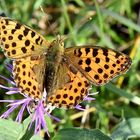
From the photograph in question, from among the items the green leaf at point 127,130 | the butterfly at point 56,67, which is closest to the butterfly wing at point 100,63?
the butterfly at point 56,67

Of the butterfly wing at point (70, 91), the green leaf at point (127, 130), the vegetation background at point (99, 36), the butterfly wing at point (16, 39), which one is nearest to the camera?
the butterfly wing at point (70, 91)

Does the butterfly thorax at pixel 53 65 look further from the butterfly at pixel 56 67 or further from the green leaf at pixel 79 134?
the green leaf at pixel 79 134

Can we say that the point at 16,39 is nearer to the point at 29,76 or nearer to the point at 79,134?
the point at 29,76

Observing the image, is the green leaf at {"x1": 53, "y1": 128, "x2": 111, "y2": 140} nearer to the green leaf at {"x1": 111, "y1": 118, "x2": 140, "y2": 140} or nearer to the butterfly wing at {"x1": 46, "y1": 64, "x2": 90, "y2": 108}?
the butterfly wing at {"x1": 46, "y1": 64, "x2": 90, "y2": 108}

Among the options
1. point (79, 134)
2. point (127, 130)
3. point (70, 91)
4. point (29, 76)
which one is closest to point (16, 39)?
point (29, 76)

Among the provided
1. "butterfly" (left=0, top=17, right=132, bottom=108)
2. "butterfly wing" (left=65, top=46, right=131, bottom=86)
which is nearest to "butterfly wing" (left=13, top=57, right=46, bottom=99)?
"butterfly" (left=0, top=17, right=132, bottom=108)
